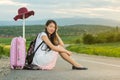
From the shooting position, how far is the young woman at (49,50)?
14.8 metres

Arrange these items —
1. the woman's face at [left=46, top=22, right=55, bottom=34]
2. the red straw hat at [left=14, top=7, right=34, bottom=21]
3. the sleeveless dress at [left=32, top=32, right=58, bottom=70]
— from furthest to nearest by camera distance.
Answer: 1. the red straw hat at [left=14, top=7, right=34, bottom=21]
2. the woman's face at [left=46, top=22, right=55, bottom=34]
3. the sleeveless dress at [left=32, top=32, right=58, bottom=70]

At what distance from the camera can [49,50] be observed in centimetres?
1495

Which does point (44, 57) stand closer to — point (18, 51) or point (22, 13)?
point (18, 51)

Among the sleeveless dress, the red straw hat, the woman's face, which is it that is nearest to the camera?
the sleeveless dress

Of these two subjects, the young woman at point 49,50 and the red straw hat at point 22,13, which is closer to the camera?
the young woman at point 49,50

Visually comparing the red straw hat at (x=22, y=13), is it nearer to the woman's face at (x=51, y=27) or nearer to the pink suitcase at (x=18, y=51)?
the woman's face at (x=51, y=27)

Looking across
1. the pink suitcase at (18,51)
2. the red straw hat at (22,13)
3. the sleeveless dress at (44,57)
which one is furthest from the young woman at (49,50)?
the red straw hat at (22,13)

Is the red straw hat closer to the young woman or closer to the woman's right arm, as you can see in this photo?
the young woman

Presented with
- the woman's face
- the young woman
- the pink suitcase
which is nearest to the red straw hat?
the young woman

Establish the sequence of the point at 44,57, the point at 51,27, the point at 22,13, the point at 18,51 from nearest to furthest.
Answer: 1. the point at 44,57
2. the point at 18,51
3. the point at 51,27
4. the point at 22,13

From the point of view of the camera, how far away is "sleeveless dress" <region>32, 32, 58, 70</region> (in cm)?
1480

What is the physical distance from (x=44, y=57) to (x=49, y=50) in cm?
28

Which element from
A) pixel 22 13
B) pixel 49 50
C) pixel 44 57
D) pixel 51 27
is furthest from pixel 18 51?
pixel 22 13

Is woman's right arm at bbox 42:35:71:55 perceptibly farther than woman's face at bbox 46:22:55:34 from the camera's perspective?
No
